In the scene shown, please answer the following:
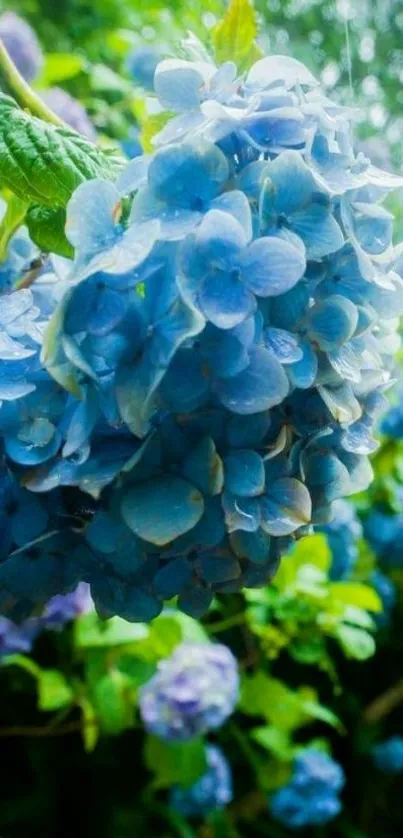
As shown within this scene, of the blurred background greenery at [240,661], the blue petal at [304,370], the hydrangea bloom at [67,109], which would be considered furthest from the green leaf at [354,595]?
the blue petal at [304,370]

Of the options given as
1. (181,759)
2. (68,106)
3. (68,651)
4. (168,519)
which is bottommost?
(181,759)

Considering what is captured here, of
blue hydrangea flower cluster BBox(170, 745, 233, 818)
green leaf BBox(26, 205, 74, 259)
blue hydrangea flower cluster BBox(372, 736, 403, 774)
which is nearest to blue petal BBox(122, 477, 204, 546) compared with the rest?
green leaf BBox(26, 205, 74, 259)

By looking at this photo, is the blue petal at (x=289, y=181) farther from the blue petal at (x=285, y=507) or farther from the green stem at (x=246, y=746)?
the green stem at (x=246, y=746)

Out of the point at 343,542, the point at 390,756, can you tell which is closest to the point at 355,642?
the point at 343,542

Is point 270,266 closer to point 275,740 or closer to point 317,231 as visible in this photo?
point 317,231

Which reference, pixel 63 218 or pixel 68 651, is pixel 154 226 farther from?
pixel 68 651

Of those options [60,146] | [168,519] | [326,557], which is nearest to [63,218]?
[60,146]

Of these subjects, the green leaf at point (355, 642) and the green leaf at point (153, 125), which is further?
Result: the green leaf at point (355, 642)
